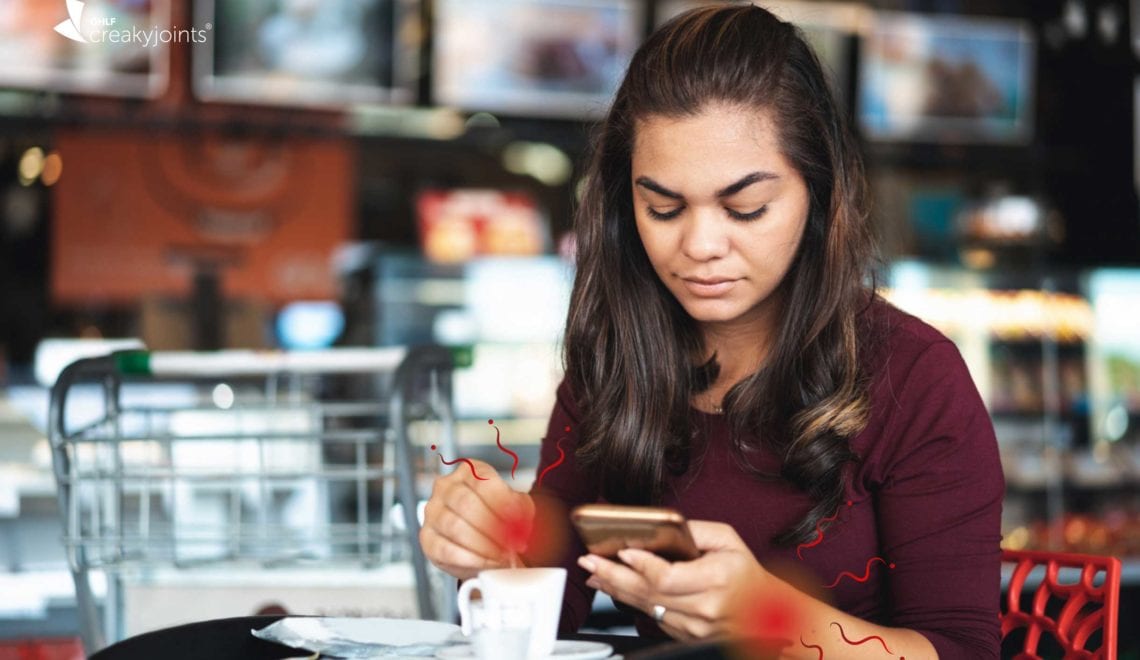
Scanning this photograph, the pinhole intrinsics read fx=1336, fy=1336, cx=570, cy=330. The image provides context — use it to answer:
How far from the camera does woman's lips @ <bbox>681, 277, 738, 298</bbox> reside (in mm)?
1508

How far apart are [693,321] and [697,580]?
0.65m

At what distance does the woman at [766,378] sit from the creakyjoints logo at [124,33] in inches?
140

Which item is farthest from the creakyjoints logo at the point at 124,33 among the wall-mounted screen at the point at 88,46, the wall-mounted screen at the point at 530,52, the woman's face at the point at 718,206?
the woman's face at the point at 718,206

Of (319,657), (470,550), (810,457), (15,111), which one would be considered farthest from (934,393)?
(15,111)

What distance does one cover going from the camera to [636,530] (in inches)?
44.1

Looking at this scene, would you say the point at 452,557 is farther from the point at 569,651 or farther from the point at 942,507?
the point at 942,507

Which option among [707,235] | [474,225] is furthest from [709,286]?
[474,225]

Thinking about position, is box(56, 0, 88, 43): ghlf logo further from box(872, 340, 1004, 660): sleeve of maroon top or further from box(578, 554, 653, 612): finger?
box(578, 554, 653, 612): finger

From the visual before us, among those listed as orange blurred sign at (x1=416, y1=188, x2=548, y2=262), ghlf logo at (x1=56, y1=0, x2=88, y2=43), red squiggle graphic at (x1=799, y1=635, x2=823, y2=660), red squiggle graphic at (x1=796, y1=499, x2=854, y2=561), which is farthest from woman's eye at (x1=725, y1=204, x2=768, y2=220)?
orange blurred sign at (x1=416, y1=188, x2=548, y2=262)

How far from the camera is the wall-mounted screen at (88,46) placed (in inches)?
187

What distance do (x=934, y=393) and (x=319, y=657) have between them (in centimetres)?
74

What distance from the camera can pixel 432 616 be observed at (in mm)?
1955

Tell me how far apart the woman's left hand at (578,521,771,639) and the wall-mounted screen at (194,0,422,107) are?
4.13 metres

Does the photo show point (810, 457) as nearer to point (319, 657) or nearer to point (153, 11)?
point (319, 657)
